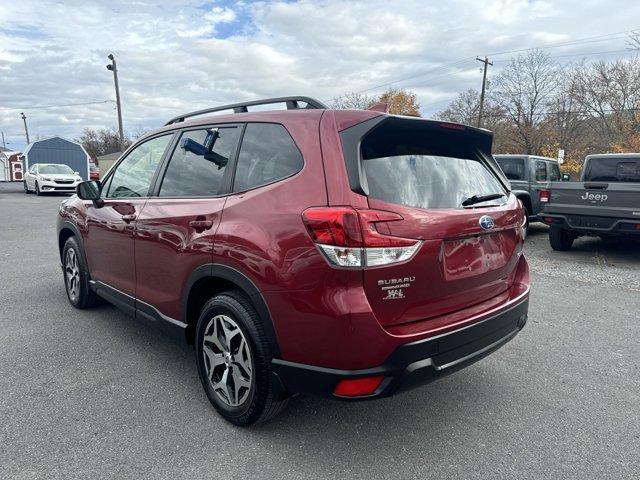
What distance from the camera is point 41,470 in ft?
7.53

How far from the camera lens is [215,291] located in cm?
288

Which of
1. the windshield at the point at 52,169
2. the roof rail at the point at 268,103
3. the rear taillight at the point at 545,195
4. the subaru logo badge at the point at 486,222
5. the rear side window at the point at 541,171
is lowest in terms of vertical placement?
the rear taillight at the point at 545,195

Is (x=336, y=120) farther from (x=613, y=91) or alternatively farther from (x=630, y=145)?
(x=613, y=91)

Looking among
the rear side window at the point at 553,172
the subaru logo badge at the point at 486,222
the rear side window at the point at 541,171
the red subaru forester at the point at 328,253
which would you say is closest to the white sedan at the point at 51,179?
the rear side window at the point at 541,171

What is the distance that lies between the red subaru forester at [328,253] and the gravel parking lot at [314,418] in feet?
1.05

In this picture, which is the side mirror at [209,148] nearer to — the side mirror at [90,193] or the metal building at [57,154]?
the side mirror at [90,193]

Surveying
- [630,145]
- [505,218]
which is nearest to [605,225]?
[505,218]

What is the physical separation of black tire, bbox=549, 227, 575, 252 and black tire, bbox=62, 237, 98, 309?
776 cm

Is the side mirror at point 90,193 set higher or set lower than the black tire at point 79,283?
higher

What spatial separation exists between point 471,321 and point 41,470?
2325 millimetres

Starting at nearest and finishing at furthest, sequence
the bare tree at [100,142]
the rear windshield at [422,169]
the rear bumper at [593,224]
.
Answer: the rear windshield at [422,169], the rear bumper at [593,224], the bare tree at [100,142]

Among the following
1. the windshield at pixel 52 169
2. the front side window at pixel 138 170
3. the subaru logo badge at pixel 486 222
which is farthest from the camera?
the windshield at pixel 52 169

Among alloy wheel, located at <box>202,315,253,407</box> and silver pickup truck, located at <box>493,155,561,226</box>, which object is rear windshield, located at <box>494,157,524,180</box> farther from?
alloy wheel, located at <box>202,315,253,407</box>

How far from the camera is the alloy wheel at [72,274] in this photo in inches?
184
